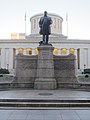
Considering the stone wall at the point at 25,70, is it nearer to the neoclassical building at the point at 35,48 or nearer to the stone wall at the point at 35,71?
the stone wall at the point at 35,71

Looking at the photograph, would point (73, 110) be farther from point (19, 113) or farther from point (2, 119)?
point (2, 119)

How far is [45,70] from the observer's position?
16094mm

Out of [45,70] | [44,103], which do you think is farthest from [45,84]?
[44,103]

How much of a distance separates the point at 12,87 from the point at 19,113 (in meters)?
7.89

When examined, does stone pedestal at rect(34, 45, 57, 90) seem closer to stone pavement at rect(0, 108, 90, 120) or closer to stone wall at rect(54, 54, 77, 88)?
stone wall at rect(54, 54, 77, 88)

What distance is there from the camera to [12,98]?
1094 centimetres

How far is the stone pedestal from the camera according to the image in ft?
51.9

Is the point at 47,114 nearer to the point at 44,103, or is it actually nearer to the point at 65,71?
the point at 44,103

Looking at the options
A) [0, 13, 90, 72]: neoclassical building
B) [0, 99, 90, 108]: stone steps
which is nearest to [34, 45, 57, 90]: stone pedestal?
[0, 99, 90, 108]: stone steps

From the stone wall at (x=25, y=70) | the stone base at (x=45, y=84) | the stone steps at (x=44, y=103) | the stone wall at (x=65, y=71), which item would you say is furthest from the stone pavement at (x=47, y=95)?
the stone wall at (x=25, y=70)

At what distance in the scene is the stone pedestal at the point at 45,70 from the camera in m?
15.8

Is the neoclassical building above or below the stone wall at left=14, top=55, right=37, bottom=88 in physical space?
above

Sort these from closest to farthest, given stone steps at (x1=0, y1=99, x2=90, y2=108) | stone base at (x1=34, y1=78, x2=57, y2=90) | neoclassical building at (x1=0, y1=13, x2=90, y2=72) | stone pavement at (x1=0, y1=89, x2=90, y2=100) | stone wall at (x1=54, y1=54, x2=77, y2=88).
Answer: stone steps at (x1=0, y1=99, x2=90, y2=108), stone pavement at (x1=0, y1=89, x2=90, y2=100), stone base at (x1=34, y1=78, x2=57, y2=90), stone wall at (x1=54, y1=54, x2=77, y2=88), neoclassical building at (x1=0, y1=13, x2=90, y2=72)

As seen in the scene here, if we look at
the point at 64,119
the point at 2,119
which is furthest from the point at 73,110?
the point at 2,119
